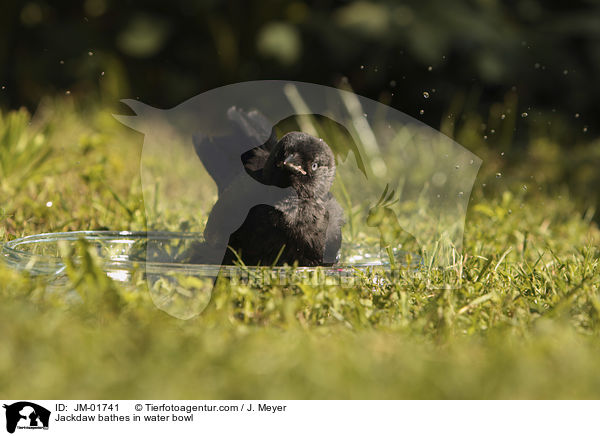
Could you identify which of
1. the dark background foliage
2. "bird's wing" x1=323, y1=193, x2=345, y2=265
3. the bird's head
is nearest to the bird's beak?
the bird's head

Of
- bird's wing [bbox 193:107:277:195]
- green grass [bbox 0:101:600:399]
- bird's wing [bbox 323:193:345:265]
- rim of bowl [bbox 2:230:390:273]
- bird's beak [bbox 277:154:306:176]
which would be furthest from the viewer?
bird's wing [bbox 193:107:277:195]

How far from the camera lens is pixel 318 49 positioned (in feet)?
16.0

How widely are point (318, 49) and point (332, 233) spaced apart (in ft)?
9.75

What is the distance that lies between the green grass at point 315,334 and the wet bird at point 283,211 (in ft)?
0.83

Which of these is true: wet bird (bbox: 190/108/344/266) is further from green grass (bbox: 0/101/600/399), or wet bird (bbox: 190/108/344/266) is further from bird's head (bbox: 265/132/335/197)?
green grass (bbox: 0/101/600/399)

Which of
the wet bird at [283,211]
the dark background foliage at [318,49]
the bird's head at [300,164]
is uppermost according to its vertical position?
the bird's head at [300,164]

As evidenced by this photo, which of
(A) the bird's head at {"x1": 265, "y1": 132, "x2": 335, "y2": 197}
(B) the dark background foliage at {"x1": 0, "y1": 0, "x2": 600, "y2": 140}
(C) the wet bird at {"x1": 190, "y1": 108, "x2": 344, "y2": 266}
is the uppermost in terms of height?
(A) the bird's head at {"x1": 265, "y1": 132, "x2": 335, "y2": 197}

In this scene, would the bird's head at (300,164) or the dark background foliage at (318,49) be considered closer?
the bird's head at (300,164)

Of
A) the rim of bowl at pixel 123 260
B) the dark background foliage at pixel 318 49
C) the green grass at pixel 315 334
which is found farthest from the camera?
the dark background foliage at pixel 318 49
